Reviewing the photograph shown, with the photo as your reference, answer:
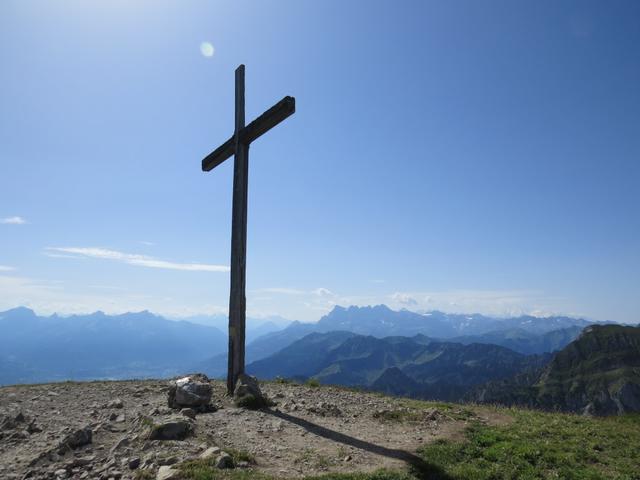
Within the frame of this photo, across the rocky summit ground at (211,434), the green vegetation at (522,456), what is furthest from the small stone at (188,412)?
the green vegetation at (522,456)

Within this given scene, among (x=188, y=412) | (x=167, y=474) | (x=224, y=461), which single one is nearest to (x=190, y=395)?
(x=188, y=412)

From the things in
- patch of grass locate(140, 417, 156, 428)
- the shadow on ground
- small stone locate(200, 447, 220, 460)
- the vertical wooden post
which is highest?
the vertical wooden post

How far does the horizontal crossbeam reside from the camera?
14.9 m

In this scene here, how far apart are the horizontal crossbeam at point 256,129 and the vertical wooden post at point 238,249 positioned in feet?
1.55

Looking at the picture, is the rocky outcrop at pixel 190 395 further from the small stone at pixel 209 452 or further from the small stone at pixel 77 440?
the small stone at pixel 209 452

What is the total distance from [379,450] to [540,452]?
177 inches

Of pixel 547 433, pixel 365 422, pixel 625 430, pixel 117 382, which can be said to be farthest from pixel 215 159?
pixel 625 430

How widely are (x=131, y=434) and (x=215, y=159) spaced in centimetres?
1199

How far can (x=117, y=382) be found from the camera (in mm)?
23359

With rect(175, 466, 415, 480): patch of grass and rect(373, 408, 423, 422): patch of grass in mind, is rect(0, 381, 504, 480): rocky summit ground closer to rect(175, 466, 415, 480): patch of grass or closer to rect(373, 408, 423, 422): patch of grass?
rect(373, 408, 423, 422): patch of grass

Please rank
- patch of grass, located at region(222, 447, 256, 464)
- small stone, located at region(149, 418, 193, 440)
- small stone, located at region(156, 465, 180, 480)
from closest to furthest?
1. small stone, located at region(156, 465, 180, 480)
2. patch of grass, located at region(222, 447, 256, 464)
3. small stone, located at region(149, 418, 193, 440)

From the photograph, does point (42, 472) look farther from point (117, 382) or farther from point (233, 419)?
point (117, 382)

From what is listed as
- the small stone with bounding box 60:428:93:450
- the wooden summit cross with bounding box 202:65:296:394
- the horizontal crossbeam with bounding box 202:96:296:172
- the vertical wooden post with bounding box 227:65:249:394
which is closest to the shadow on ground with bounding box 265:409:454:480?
the vertical wooden post with bounding box 227:65:249:394

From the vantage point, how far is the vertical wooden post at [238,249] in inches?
634
